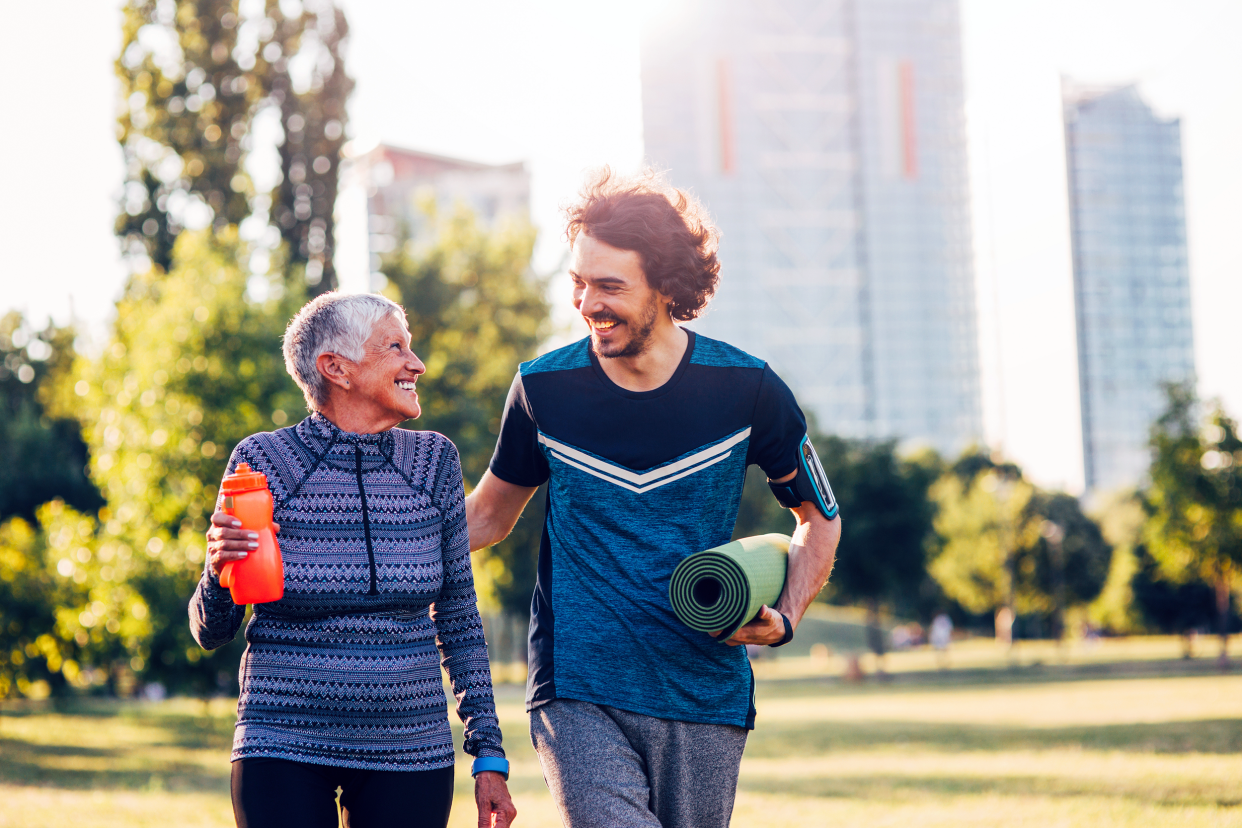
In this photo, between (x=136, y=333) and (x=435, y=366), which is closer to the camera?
(x=136, y=333)

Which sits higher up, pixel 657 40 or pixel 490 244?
pixel 657 40

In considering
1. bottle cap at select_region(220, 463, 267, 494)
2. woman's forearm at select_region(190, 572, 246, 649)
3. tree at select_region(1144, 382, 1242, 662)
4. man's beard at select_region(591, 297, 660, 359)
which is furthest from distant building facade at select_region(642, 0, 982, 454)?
bottle cap at select_region(220, 463, 267, 494)

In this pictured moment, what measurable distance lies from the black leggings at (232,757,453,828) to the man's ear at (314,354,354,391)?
0.99 m

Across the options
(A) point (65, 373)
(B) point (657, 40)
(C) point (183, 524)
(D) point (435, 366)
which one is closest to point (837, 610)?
(A) point (65, 373)

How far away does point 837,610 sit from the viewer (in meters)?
91.6

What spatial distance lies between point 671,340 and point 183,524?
1729 centimetres

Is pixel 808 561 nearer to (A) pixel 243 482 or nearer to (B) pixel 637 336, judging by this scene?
(B) pixel 637 336

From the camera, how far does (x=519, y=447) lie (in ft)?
12.2

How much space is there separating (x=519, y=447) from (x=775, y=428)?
78 cm

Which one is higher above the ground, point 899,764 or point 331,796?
point 331,796

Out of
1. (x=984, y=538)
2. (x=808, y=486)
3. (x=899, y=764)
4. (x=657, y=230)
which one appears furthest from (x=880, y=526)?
(x=657, y=230)

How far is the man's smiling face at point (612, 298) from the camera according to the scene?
344 cm

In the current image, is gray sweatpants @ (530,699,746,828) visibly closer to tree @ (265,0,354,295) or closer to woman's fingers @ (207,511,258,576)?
woman's fingers @ (207,511,258,576)

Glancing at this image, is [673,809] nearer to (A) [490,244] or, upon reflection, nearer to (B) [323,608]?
(B) [323,608]
